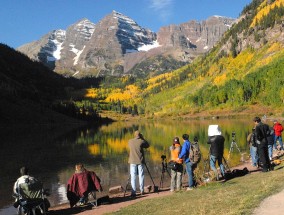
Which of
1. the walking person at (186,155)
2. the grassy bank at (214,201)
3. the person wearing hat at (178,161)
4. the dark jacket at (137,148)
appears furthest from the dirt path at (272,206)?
the dark jacket at (137,148)

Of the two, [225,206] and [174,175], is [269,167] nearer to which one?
[174,175]

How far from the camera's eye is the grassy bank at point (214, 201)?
15.3 m

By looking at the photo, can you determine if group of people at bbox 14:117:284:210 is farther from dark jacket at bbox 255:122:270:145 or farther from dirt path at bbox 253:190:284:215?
dirt path at bbox 253:190:284:215

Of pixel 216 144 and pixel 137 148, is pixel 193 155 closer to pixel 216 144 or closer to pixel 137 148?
pixel 216 144

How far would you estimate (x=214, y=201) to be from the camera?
17.4 metres

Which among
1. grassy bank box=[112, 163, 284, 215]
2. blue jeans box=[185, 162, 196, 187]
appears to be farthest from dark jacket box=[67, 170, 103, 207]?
blue jeans box=[185, 162, 196, 187]

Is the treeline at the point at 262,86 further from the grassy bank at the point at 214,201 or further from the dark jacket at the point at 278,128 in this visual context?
the grassy bank at the point at 214,201

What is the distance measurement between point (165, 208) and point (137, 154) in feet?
19.3

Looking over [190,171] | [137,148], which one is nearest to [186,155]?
[190,171]

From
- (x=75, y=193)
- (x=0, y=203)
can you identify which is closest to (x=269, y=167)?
(x=75, y=193)

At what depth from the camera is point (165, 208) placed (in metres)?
19.0

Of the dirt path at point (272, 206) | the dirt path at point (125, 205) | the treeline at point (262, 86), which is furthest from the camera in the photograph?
the treeline at point (262, 86)

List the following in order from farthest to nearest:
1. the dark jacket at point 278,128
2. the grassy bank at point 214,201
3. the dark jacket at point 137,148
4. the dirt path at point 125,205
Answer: the dark jacket at point 278,128
the dark jacket at point 137,148
the grassy bank at point 214,201
the dirt path at point 125,205

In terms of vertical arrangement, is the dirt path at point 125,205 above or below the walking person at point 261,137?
below
